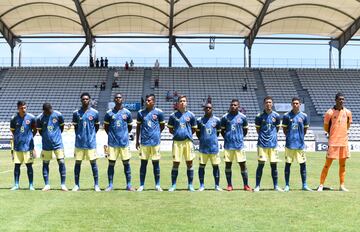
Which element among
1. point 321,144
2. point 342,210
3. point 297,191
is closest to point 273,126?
point 297,191

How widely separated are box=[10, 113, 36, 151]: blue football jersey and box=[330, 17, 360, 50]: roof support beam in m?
32.6

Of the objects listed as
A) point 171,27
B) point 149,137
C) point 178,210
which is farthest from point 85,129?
point 171,27

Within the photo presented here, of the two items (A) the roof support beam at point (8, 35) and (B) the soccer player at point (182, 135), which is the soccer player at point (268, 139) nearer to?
(B) the soccer player at point (182, 135)

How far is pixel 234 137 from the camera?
12250 mm

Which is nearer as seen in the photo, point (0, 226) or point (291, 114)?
point (0, 226)

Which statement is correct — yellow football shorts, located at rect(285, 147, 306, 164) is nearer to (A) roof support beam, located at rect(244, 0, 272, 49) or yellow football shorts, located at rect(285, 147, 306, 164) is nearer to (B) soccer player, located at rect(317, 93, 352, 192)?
(B) soccer player, located at rect(317, 93, 352, 192)

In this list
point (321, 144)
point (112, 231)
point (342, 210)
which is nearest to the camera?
point (112, 231)

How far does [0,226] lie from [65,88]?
37879mm

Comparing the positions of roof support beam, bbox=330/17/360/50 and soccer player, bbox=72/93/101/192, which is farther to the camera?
roof support beam, bbox=330/17/360/50

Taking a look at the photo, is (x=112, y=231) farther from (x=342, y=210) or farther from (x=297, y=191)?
(x=297, y=191)

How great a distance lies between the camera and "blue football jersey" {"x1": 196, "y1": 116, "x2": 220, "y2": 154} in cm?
Answer: 1222

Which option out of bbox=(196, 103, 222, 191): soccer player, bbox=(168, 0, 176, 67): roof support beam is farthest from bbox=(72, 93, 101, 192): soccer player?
bbox=(168, 0, 176, 67): roof support beam

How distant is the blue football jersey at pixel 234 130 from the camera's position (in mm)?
12250

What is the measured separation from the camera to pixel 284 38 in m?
44.0
